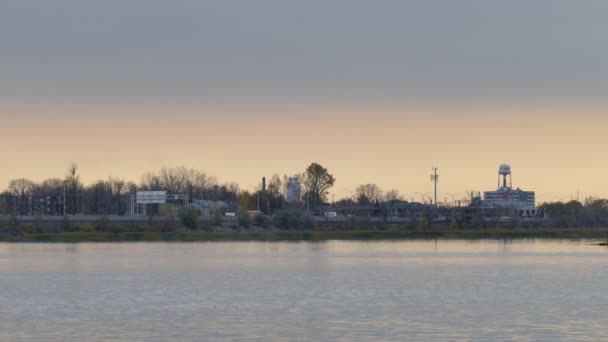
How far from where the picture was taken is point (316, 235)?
171500 mm

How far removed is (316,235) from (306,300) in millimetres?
121239

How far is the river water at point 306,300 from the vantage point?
125 feet

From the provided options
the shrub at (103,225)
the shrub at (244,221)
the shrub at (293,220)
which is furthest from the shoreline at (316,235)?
the shrub at (244,221)

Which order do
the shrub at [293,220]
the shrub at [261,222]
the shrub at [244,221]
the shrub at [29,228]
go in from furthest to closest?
the shrub at [261,222], the shrub at [244,221], the shrub at [293,220], the shrub at [29,228]

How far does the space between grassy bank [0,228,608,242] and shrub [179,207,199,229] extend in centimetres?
396

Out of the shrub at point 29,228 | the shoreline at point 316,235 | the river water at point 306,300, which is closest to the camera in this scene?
the river water at point 306,300

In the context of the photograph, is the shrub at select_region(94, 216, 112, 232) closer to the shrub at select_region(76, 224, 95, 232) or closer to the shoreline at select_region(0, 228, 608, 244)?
the shrub at select_region(76, 224, 95, 232)

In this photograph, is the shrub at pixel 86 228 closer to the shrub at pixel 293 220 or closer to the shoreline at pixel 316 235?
the shoreline at pixel 316 235

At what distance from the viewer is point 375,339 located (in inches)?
1422

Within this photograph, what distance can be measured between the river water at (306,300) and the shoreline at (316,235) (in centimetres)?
7133

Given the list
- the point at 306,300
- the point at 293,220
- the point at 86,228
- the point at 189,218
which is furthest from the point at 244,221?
the point at 306,300

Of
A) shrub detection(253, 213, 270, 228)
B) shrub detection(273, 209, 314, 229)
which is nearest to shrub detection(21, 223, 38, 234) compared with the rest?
shrub detection(253, 213, 270, 228)

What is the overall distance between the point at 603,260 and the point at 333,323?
5152cm

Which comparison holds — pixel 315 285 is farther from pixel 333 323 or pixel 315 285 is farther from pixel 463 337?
pixel 463 337
